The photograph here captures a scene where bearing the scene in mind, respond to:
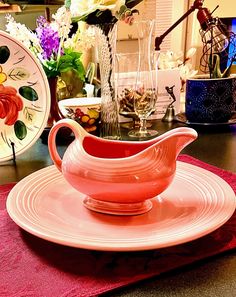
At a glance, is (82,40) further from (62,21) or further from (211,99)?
(211,99)

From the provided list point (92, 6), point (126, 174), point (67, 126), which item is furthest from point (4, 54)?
point (126, 174)

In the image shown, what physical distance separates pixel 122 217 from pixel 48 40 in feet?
1.97

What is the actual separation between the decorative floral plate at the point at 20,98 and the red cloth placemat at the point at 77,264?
15.0 inches

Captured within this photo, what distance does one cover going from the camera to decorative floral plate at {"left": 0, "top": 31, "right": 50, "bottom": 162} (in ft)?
2.66

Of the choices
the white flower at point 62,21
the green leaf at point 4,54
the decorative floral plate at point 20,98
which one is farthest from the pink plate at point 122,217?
the white flower at point 62,21

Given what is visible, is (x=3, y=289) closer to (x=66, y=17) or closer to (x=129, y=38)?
(x=66, y=17)

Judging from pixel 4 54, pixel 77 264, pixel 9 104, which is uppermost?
pixel 4 54

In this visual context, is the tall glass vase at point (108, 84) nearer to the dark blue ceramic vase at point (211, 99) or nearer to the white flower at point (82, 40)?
the white flower at point (82, 40)

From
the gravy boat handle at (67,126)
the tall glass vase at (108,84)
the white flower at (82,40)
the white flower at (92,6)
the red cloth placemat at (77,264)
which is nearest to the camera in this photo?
the red cloth placemat at (77,264)

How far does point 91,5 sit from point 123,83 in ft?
1.09

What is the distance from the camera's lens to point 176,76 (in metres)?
1.16

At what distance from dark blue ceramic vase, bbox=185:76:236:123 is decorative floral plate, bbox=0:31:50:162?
429mm

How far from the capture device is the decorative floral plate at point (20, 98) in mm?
811

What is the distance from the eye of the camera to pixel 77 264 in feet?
1.31
